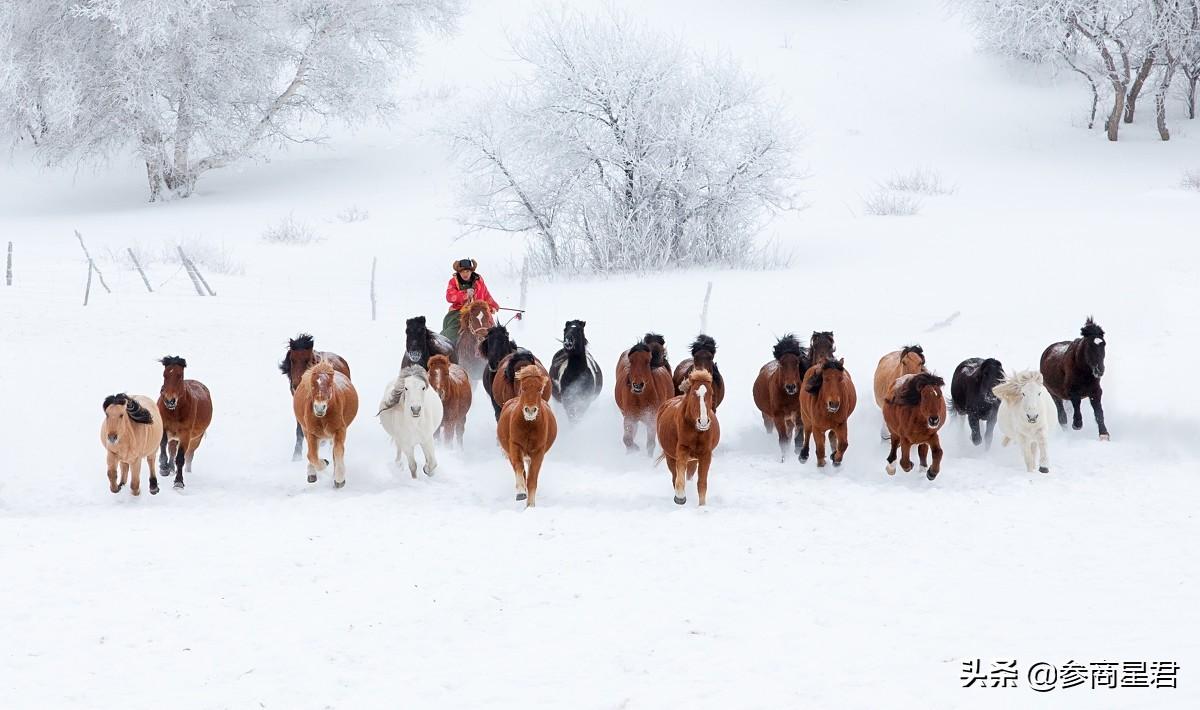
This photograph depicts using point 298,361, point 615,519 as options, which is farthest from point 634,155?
point 615,519

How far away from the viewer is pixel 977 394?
9.59 meters

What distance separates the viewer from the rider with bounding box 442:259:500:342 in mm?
12047

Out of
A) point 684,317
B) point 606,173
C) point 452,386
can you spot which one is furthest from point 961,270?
point 452,386

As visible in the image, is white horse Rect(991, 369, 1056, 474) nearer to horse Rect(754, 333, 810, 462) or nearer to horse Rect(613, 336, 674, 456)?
horse Rect(754, 333, 810, 462)

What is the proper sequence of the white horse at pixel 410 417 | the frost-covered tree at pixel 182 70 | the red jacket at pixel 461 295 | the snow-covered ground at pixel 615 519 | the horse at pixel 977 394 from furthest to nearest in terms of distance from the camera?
the frost-covered tree at pixel 182 70 → the red jacket at pixel 461 295 → the horse at pixel 977 394 → the white horse at pixel 410 417 → the snow-covered ground at pixel 615 519

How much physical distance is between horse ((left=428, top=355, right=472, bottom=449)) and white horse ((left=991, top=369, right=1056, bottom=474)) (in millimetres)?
4930

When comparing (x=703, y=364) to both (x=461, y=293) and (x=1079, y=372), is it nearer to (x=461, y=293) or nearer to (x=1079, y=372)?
(x=1079, y=372)

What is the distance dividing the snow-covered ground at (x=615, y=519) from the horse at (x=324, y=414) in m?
0.25

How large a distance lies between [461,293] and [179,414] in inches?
164

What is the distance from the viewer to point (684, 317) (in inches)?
575

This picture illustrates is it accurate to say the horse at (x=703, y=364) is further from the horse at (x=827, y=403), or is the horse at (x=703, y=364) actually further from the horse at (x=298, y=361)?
the horse at (x=298, y=361)

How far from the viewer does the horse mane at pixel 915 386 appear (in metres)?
8.57

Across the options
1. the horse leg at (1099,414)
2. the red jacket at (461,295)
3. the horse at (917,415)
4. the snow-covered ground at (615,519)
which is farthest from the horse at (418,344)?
the horse leg at (1099,414)

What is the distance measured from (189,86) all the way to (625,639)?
25.7 metres
